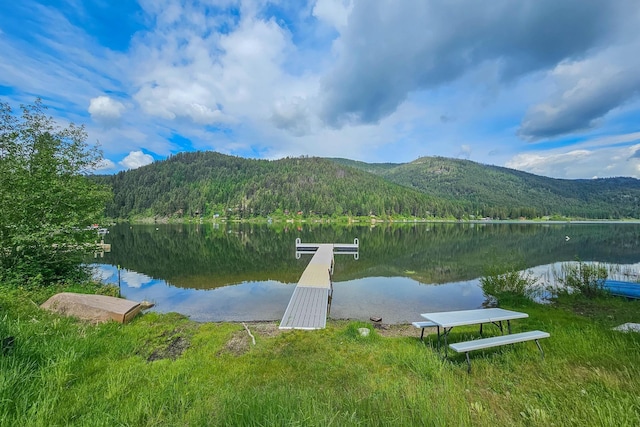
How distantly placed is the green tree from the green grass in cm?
316

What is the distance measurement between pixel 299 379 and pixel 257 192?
14442 cm

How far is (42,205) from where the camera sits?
1016 centimetres

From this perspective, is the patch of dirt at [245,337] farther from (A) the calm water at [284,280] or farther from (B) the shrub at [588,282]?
(B) the shrub at [588,282]

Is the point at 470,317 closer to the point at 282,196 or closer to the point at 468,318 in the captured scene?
the point at 468,318

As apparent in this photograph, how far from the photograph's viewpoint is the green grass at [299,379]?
281 cm

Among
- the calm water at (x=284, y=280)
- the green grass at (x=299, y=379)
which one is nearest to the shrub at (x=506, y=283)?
the calm water at (x=284, y=280)

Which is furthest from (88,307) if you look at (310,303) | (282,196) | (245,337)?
(282,196)

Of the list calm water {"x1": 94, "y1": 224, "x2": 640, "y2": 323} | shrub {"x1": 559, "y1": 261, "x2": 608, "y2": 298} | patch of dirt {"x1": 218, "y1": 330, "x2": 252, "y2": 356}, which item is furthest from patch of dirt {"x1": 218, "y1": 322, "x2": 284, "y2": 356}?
shrub {"x1": 559, "y1": 261, "x2": 608, "y2": 298}

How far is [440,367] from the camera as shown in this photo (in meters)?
4.77

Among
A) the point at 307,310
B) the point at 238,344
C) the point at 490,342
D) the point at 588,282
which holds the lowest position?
the point at 307,310

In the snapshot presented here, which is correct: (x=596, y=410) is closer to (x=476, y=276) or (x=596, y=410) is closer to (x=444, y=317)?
(x=444, y=317)

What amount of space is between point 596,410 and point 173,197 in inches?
6248

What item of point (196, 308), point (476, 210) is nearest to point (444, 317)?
point (196, 308)

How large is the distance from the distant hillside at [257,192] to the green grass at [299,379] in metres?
119
